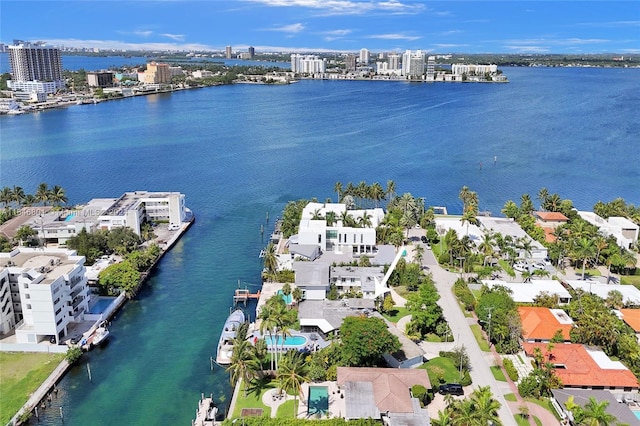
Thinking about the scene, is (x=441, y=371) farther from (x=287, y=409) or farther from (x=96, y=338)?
(x=96, y=338)

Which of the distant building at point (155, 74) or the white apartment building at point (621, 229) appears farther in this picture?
the distant building at point (155, 74)

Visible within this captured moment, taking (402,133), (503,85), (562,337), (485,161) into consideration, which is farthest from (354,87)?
(562,337)

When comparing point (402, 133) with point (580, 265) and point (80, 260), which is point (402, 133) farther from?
point (80, 260)

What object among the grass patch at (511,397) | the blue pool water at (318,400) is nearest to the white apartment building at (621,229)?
the grass patch at (511,397)

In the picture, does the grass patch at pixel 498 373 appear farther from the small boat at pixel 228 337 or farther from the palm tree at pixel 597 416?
the small boat at pixel 228 337

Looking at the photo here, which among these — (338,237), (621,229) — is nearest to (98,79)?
(338,237)

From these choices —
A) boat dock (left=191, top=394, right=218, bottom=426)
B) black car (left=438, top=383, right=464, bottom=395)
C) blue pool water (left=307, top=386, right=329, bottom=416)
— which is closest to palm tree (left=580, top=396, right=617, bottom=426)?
black car (left=438, top=383, right=464, bottom=395)

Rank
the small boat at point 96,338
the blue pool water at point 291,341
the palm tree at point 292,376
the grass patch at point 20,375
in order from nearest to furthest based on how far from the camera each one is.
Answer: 1. the palm tree at point 292,376
2. the grass patch at point 20,375
3. the blue pool water at point 291,341
4. the small boat at point 96,338
